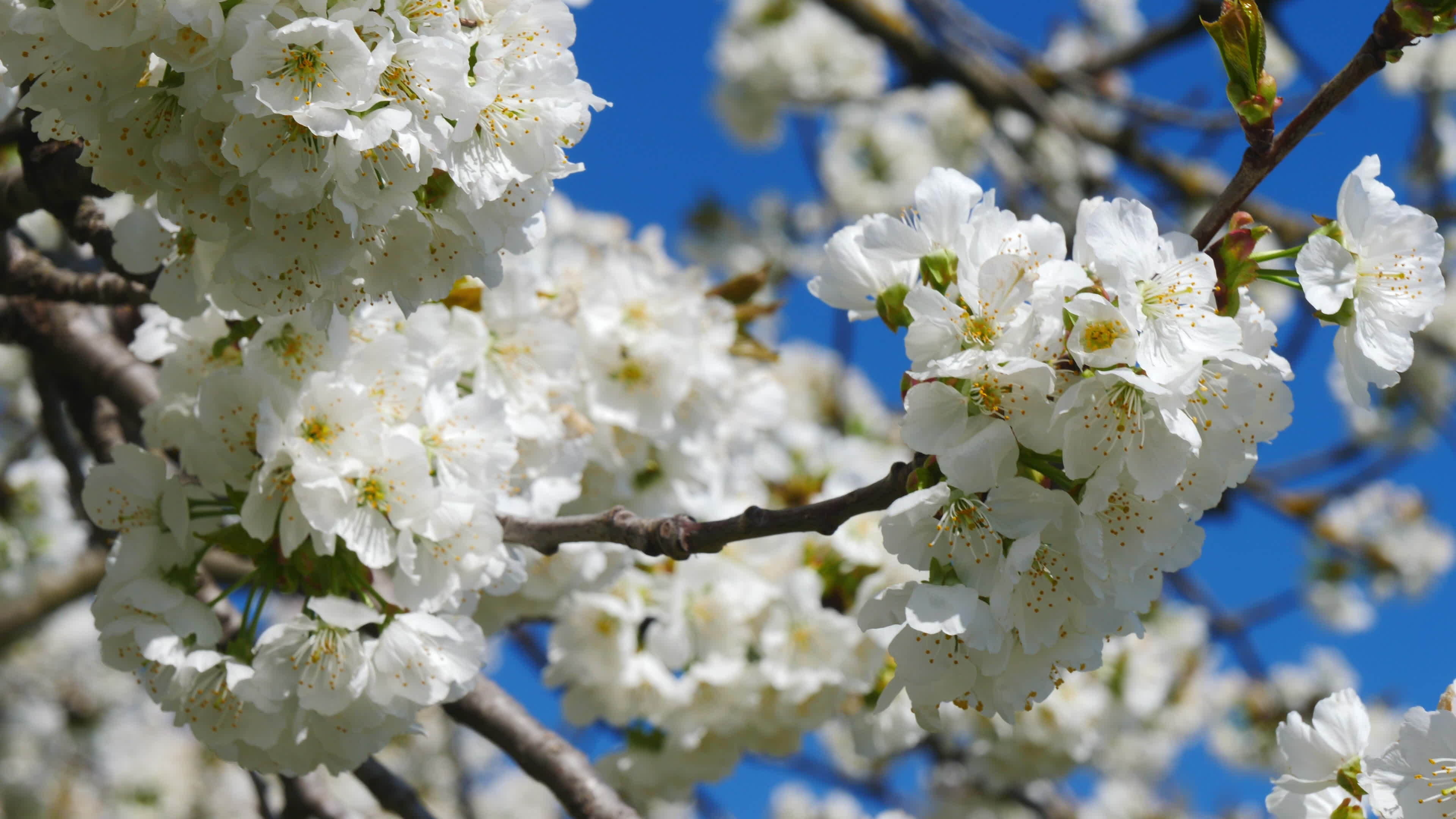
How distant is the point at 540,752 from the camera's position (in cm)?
225

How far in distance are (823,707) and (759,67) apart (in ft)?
20.6

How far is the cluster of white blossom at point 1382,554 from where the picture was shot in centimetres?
827

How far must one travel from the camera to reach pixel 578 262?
2.90 metres

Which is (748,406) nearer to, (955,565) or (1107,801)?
(955,565)

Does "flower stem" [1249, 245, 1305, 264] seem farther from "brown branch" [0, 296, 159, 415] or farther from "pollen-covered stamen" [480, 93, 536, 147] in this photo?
"brown branch" [0, 296, 159, 415]

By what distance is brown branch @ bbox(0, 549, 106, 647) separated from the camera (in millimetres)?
4195

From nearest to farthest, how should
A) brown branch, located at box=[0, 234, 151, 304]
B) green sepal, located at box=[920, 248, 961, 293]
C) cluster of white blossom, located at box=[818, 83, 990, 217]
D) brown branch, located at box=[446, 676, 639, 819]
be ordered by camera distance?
green sepal, located at box=[920, 248, 961, 293] < brown branch, located at box=[0, 234, 151, 304] < brown branch, located at box=[446, 676, 639, 819] < cluster of white blossom, located at box=[818, 83, 990, 217]

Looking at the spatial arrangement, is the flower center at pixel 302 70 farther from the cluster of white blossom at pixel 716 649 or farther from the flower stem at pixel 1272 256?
the cluster of white blossom at pixel 716 649

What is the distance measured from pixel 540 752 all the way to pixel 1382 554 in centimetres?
766

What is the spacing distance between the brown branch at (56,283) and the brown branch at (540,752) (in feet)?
3.34

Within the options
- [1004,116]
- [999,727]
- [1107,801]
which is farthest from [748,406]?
[1107,801]

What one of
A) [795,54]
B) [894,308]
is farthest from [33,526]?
[795,54]

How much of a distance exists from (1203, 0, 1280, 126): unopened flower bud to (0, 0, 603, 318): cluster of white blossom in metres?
0.85

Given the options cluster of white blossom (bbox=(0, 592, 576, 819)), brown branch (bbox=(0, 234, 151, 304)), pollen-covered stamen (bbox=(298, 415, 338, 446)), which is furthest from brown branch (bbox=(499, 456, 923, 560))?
cluster of white blossom (bbox=(0, 592, 576, 819))
